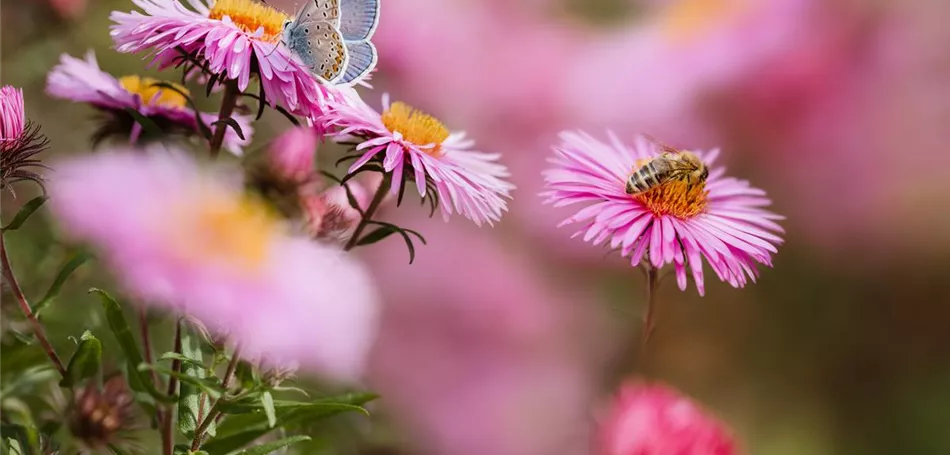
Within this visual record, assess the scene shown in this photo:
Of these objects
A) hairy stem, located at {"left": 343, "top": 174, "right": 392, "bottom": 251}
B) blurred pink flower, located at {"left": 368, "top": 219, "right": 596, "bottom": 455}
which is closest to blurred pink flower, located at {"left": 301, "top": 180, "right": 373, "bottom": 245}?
hairy stem, located at {"left": 343, "top": 174, "right": 392, "bottom": 251}

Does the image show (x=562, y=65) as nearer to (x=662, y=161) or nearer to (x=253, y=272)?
(x=662, y=161)

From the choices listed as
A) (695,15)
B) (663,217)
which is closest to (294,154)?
(663,217)

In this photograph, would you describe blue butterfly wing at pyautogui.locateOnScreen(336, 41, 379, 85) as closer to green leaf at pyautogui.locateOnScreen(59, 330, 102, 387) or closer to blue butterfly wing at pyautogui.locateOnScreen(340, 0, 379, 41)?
blue butterfly wing at pyautogui.locateOnScreen(340, 0, 379, 41)

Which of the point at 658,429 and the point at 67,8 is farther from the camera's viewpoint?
the point at 67,8

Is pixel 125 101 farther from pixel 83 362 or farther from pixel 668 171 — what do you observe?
pixel 668 171

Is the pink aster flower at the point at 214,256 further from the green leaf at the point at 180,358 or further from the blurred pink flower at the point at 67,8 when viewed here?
the blurred pink flower at the point at 67,8

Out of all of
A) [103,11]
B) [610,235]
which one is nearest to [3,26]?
[103,11]
